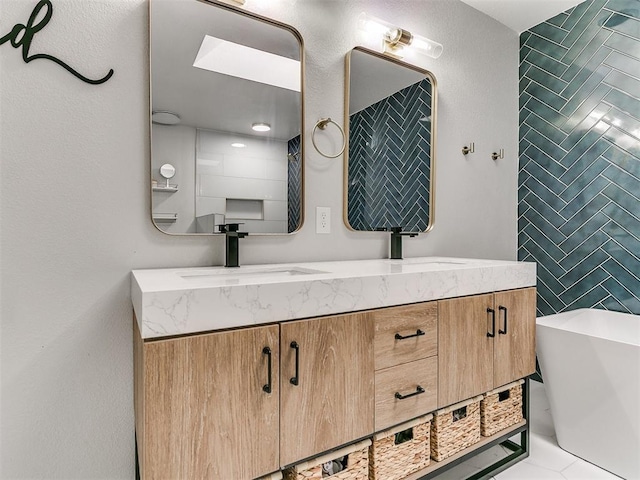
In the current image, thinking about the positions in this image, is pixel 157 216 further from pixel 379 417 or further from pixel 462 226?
pixel 462 226

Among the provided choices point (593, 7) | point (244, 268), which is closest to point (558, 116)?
point (593, 7)

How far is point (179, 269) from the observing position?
1449mm

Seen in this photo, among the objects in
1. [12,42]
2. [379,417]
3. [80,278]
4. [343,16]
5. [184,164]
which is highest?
[343,16]

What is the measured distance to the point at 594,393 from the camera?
178 cm

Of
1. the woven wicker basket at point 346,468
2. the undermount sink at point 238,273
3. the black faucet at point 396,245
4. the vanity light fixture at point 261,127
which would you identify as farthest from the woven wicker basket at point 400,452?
the vanity light fixture at point 261,127

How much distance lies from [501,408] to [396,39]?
1.92m

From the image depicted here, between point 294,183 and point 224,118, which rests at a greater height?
point 224,118

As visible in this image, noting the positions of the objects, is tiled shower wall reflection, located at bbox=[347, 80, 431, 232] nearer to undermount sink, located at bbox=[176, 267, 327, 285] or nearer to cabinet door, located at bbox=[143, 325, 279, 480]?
undermount sink, located at bbox=[176, 267, 327, 285]

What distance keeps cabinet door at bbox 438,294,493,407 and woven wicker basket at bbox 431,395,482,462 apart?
75mm

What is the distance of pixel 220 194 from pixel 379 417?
105 cm

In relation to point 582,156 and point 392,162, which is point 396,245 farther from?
point 582,156

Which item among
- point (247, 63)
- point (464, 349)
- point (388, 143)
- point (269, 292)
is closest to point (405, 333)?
point (464, 349)

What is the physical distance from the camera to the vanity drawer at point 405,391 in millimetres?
1303

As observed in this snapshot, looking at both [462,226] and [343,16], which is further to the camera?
[462,226]
